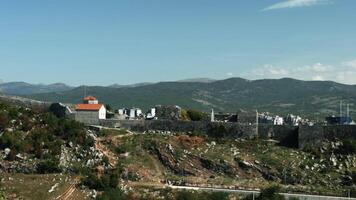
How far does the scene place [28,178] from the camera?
169 ft

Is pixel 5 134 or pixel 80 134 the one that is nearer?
pixel 5 134

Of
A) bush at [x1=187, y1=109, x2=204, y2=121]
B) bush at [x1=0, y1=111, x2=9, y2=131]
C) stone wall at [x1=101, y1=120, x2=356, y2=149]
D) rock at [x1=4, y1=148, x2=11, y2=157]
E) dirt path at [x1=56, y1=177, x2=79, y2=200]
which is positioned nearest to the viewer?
dirt path at [x1=56, y1=177, x2=79, y2=200]

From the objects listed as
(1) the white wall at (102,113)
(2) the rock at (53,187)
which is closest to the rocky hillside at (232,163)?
(2) the rock at (53,187)

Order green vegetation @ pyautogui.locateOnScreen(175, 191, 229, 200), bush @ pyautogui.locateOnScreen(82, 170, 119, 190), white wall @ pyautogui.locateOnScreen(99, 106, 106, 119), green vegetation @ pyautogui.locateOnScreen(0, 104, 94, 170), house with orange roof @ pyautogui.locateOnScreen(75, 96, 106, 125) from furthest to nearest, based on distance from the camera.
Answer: white wall @ pyautogui.locateOnScreen(99, 106, 106, 119) → house with orange roof @ pyautogui.locateOnScreen(75, 96, 106, 125) → green vegetation @ pyautogui.locateOnScreen(0, 104, 94, 170) → bush @ pyautogui.locateOnScreen(82, 170, 119, 190) → green vegetation @ pyautogui.locateOnScreen(175, 191, 229, 200)

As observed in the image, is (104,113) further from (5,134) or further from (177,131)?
(5,134)

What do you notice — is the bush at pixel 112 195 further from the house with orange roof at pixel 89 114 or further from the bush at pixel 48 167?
the house with orange roof at pixel 89 114

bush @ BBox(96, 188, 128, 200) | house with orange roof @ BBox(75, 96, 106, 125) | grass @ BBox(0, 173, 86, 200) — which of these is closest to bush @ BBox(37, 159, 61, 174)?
grass @ BBox(0, 173, 86, 200)

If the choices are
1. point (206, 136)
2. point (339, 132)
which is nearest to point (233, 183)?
point (206, 136)

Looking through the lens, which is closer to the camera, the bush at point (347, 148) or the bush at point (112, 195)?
the bush at point (112, 195)

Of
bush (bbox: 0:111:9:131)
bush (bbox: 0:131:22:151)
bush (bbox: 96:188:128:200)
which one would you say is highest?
bush (bbox: 0:111:9:131)

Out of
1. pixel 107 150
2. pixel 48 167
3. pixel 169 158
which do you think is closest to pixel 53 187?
pixel 48 167

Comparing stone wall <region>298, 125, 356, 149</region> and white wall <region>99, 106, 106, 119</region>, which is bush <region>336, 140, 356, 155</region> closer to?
stone wall <region>298, 125, 356, 149</region>

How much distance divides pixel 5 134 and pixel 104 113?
17526 millimetres

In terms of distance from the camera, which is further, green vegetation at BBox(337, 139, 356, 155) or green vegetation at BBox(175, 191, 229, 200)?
green vegetation at BBox(337, 139, 356, 155)
